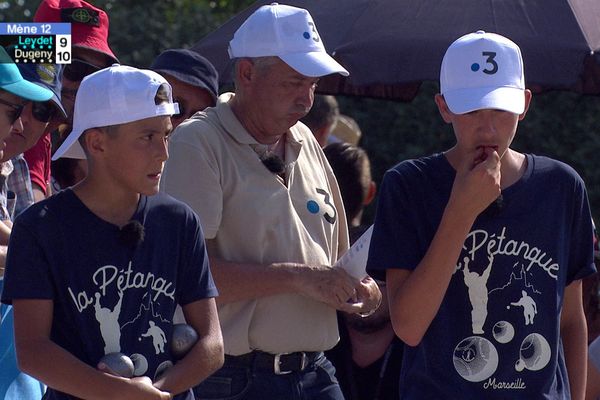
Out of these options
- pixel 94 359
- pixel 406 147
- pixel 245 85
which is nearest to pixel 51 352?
pixel 94 359

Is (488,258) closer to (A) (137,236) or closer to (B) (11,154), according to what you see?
(A) (137,236)

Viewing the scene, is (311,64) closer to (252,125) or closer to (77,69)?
(252,125)

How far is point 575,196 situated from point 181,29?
761cm

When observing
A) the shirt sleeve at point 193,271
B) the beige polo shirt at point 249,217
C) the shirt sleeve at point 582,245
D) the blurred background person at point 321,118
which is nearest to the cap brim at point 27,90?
the beige polo shirt at point 249,217

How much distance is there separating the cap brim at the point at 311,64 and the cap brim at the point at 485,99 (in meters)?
0.86

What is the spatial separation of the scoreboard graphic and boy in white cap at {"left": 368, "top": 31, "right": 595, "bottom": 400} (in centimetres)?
198

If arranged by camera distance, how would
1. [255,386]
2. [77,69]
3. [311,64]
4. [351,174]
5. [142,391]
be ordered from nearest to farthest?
1. [142,391]
2. [255,386]
3. [311,64]
4. [77,69]
5. [351,174]

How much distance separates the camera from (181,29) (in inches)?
421

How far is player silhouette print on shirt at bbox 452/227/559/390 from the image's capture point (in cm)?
331

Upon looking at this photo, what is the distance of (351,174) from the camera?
228 inches

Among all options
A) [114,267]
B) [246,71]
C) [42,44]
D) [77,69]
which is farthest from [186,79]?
[114,267]

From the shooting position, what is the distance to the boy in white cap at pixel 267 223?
4.06m

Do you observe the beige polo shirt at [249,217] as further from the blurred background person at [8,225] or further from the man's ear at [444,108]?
the man's ear at [444,108]

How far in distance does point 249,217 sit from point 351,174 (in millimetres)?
1781
